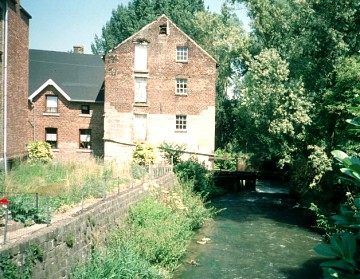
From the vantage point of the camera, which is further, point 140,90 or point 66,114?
point 66,114

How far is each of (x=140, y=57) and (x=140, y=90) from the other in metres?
2.84

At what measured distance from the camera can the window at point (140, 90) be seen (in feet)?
97.2

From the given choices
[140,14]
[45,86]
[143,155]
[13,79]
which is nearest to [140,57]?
[45,86]

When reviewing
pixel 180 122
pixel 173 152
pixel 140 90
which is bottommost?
pixel 173 152

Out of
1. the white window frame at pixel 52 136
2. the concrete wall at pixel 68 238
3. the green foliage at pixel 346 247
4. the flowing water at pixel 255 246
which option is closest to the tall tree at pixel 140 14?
the white window frame at pixel 52 136

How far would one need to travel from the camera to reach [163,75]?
29719 mm

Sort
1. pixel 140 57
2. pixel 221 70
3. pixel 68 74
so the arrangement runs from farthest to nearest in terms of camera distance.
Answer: pixel 221 70, pixel 68 74, pixel 140 57

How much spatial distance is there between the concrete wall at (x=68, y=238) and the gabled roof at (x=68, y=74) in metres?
21.5

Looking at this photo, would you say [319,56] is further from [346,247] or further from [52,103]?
[52,103]

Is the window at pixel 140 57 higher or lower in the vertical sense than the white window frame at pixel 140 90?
higher

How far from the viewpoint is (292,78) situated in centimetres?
1988

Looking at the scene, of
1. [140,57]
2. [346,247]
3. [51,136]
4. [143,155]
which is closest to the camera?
[346,247]

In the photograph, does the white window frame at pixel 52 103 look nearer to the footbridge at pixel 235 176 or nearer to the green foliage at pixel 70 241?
the footbridge at pixel 235 176

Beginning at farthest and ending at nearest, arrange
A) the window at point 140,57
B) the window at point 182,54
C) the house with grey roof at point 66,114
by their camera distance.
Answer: the house with grey roof at point 66,114 → the window at point 182,54 → the window at point 140,57
